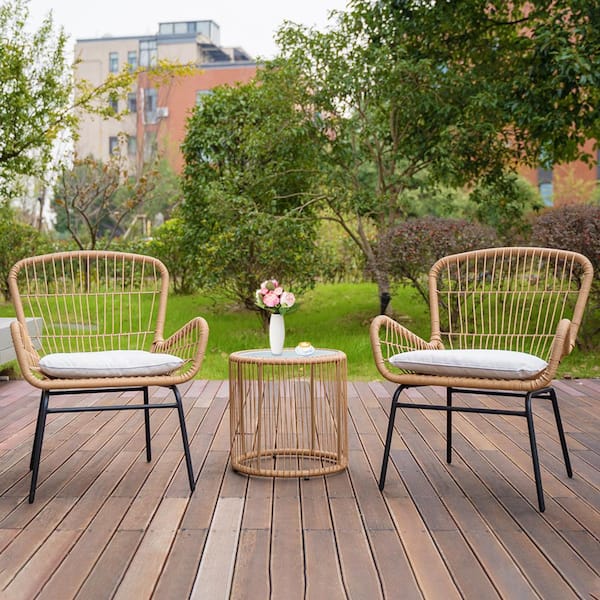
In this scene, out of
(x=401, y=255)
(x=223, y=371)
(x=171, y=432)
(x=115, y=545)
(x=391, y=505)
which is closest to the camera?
(x=115, y=545)

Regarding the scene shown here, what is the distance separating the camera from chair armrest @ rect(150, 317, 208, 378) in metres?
2.87

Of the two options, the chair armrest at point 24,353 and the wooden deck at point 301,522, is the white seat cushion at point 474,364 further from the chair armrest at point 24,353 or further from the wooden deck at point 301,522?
the chair armrest at point 24,353

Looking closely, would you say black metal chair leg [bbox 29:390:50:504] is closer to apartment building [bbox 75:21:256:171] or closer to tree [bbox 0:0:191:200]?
tree [bbox 0:0:191:200]

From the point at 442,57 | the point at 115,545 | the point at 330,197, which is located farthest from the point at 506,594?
the point at 442,57

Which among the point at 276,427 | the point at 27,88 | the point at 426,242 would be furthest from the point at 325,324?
the point at 276,427

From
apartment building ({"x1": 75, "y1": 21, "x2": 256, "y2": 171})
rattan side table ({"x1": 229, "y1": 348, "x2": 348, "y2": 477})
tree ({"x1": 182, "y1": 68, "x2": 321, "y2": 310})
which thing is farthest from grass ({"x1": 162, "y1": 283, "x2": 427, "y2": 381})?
apartment building ({"x1": 75, "y1": 21, "x2": 256, "y2": 171})

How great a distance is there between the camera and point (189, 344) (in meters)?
3.04

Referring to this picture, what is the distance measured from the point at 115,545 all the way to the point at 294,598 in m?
0.62

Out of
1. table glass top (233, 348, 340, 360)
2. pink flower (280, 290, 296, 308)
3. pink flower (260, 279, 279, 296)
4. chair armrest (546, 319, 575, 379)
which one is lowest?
table glass top (233, 348, 340, 360)

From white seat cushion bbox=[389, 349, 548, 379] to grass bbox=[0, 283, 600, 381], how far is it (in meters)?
2.88

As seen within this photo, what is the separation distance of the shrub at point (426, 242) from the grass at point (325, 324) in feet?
2.01

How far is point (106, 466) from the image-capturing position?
314cm

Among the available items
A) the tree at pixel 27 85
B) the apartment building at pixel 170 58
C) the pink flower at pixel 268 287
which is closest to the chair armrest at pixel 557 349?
the pink flower at pixel 268 287

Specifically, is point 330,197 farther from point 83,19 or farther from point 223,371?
point 83,19
